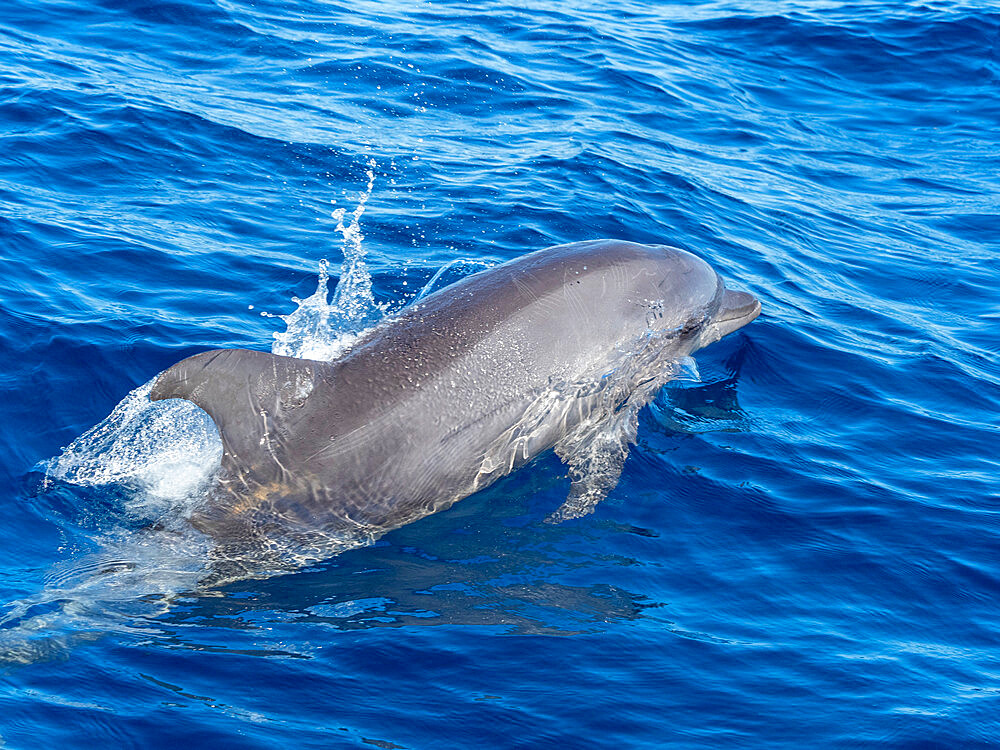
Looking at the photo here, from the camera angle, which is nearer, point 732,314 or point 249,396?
point 249,396

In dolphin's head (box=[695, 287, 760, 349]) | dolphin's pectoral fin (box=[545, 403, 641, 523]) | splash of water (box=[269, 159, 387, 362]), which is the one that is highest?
dolphin's head (box=[695, 287, 760, 349])

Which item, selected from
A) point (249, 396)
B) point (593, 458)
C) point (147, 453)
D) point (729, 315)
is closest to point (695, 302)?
point (729, 315)

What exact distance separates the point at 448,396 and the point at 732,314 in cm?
394

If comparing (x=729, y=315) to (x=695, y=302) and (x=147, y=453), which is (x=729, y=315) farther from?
(x=147, y=453)

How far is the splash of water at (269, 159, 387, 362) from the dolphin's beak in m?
3.29

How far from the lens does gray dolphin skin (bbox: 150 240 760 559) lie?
7.59 m

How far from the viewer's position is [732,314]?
1092 cm

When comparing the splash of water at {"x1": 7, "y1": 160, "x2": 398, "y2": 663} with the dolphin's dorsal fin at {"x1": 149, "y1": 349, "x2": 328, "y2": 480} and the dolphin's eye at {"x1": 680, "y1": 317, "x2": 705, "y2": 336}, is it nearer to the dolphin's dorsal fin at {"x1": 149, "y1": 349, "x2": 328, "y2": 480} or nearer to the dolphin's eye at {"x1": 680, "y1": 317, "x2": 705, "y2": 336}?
the dolphin's dorsal fin at {"x1": 149, "y1": 349, "x2": 328, "y2": 480}

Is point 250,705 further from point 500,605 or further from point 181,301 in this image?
point 181,301

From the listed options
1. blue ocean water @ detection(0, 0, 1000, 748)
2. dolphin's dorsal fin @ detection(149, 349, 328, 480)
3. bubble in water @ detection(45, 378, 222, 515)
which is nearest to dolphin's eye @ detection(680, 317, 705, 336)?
blue ocean water @ detection(0, 0, 1000, 748)

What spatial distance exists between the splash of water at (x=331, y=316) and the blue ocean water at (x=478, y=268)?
0.07 metres

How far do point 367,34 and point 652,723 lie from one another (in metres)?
15.3

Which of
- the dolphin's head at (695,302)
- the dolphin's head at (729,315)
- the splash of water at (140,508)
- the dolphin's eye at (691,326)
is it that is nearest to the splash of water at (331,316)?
the splash of water at (140,508)

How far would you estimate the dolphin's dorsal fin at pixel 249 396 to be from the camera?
24.0 ft
